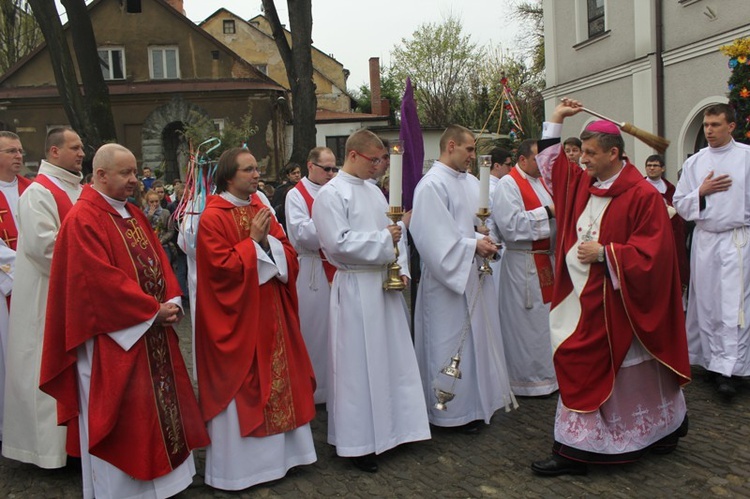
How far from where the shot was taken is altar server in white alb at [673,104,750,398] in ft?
18.9

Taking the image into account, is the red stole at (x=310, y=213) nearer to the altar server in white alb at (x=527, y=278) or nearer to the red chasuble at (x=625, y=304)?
the altar server in white alb at (x=527, y=278)

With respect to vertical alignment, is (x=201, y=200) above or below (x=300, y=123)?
below

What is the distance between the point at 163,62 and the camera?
2800cm

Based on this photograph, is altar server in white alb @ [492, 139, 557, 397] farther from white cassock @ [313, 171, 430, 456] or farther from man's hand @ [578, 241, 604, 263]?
man's hand @ [578, 241, 604, 263]

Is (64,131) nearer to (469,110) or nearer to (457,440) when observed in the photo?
(457,440)

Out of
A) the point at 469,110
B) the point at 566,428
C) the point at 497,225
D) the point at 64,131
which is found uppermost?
the point at 469,110

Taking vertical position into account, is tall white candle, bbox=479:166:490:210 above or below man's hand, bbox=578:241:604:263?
above

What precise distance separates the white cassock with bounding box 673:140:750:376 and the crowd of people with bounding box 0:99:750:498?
5.22 ft

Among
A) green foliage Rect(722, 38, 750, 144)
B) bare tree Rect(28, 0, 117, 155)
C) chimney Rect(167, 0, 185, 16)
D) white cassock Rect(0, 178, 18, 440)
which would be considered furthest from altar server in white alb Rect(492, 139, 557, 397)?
chimney Rect(167, 0, 185, 16)

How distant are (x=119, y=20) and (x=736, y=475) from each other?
28.7 m

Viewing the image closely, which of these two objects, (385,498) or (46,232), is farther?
(46,232)

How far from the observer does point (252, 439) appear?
4.34 m

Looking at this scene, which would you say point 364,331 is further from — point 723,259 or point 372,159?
point 723,259

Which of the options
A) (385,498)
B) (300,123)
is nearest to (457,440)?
(385,498)
